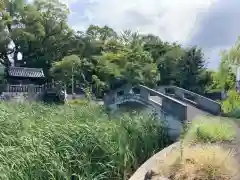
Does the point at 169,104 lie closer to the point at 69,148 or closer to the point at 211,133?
the point at 211,133

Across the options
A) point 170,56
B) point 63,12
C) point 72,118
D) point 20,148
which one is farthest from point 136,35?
point 20,148

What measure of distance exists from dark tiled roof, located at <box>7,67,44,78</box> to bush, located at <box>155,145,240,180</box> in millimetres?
25990

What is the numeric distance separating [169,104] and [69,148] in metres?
5.69

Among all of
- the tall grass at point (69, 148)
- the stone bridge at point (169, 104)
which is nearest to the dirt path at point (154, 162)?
the tall grass at point (69, 148)

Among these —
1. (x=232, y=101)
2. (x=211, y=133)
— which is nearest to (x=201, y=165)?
(x=232, y=101)

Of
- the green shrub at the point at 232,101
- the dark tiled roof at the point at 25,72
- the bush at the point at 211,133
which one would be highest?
the green shrub at the point at 232,101

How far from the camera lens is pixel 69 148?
249 inches

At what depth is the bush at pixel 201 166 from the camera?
4426 millimetres

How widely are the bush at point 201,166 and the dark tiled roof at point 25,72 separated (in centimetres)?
2599

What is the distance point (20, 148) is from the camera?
593 cm

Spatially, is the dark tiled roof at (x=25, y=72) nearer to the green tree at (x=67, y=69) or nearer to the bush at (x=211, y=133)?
the green tree at (x=67, y=69)

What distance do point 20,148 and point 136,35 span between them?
25201 millimetres

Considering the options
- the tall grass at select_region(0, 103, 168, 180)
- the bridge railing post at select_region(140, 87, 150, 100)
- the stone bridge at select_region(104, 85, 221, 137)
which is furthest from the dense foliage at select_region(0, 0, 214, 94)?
the tall grass at select_region(0, 103, 168, 180)

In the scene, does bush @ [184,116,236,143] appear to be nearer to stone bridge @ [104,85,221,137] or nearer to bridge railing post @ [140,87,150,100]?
stone bridge @ [104,85,221,137]
